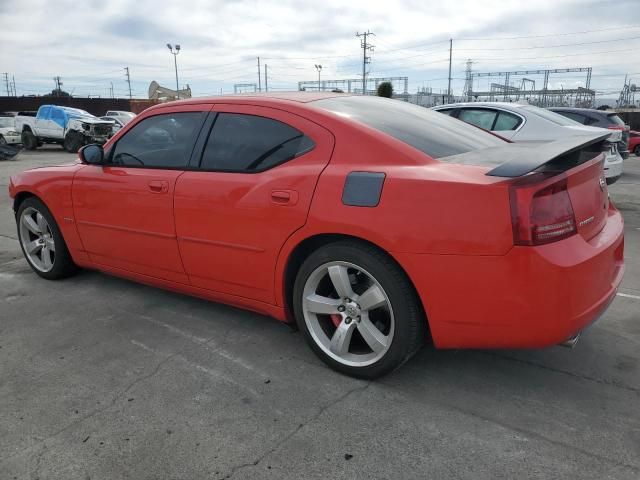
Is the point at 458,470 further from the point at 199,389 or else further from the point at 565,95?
the point at 565,95

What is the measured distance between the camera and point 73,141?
21.3 m

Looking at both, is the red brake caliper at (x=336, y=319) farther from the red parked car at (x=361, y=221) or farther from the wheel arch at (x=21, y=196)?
the wheel arch at (x=21, y=196)

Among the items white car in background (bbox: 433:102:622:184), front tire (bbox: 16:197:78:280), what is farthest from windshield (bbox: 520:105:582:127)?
front tire (bbox: 16:197:78:280)

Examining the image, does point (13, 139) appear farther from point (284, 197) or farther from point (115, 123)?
point (284, 197)

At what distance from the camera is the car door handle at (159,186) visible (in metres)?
3.40

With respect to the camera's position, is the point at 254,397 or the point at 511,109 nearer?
the point at 254,397

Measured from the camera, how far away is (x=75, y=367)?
9.94 feet

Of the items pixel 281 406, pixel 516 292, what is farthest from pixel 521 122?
pixel 281 406

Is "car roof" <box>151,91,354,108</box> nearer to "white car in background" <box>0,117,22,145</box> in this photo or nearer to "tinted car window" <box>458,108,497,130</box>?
"tinted car window" <box>458,108,497,130</box>

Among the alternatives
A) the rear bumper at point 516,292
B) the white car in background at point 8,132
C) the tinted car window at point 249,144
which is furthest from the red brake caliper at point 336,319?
the white car in background at point 8,132

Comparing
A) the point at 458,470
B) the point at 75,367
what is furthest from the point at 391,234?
the point at 75,367

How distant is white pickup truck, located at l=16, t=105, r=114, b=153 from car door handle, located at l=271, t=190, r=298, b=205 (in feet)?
66.9

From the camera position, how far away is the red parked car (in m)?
2.29

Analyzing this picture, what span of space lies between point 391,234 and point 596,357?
156cm
